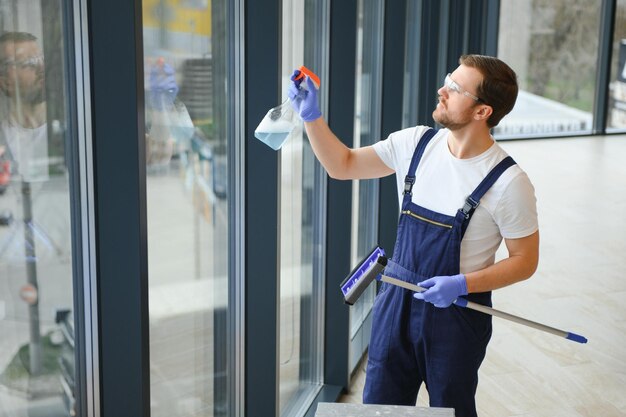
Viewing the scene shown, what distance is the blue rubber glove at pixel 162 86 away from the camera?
86.1 inches

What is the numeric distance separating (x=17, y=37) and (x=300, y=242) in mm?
2211

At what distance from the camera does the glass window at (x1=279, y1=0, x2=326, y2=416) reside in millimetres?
3428

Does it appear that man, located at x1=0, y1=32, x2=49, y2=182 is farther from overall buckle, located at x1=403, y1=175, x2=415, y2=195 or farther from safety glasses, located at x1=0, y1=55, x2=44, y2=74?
overall buckle, located at x1=403, y1=175, x2=415, y2=195

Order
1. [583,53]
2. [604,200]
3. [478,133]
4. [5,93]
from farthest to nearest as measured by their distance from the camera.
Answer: [583,53]
[604,200]
[478,133]
[5,93]

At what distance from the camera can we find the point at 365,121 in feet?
16.3

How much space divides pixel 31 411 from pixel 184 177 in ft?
2.66

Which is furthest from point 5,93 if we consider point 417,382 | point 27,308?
point 417,382

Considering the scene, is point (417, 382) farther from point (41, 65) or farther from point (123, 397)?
point (41, 65)

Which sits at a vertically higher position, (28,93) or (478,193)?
(28,93)

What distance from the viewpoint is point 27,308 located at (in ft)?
5.91

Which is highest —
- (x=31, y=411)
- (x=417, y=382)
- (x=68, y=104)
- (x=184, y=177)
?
(x=68, y=104)

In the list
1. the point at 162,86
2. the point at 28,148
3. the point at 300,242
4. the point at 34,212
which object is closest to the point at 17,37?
the point at 28,148

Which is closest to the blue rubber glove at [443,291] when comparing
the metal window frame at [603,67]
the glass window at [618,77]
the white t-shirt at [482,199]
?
the white t-shirt at [482,199]

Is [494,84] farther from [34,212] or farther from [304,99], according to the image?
[34,212]
